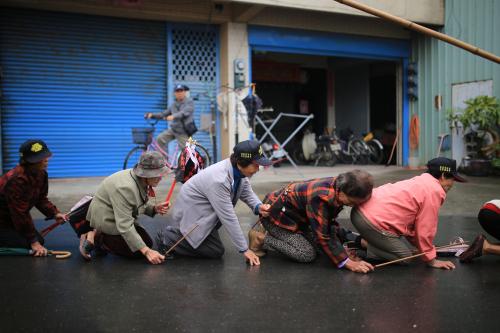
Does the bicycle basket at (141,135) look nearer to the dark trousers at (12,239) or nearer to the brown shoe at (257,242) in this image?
the dark trousers at (12,239)

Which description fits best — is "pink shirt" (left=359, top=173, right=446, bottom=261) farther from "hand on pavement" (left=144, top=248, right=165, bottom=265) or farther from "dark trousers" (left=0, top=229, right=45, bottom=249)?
"dark trousers" (left=0, top=229, right=45, bottom=249)

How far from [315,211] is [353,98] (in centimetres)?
1423

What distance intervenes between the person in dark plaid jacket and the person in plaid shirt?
2.05 m

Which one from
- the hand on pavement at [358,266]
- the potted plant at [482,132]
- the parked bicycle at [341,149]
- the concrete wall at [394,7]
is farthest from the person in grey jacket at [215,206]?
the parked bicycle at [341,149]

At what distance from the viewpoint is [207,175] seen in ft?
15.1

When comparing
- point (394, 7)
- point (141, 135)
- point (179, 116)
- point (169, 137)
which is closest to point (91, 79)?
point (141, 135)

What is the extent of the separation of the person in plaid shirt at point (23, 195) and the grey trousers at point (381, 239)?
281 cm

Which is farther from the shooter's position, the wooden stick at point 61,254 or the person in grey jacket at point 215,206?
the wooden stick at point 61,254

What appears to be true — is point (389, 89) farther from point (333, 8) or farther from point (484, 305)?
point (484, 305)

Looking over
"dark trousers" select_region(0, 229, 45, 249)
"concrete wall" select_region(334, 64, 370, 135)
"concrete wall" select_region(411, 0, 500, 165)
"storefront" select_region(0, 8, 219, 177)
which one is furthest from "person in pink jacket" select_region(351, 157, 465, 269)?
"concrete wall" select_region(334, 64, 370, 135)

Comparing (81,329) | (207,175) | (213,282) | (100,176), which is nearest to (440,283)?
(213,282)

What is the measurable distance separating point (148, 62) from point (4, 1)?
310cm

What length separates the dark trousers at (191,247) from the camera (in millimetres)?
4867

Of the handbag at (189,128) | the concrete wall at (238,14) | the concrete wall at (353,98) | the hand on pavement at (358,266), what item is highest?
the concrete wall at (238,14)
